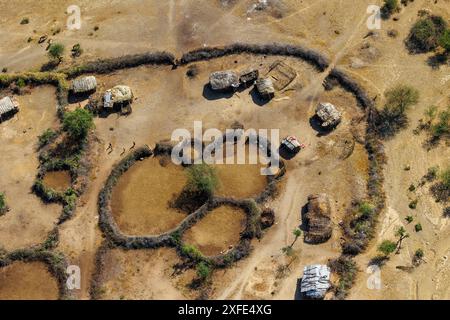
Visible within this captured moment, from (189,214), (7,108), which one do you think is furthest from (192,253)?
(7,108)

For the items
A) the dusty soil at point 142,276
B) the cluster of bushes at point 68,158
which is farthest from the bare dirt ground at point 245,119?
the cluster of bushes at point 68,158

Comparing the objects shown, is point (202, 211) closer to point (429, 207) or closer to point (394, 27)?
point (429, 207)

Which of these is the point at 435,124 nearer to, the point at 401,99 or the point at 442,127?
the point at 442,127

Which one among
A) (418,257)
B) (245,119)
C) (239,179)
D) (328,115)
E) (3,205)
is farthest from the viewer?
(245,119)

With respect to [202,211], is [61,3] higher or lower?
higher

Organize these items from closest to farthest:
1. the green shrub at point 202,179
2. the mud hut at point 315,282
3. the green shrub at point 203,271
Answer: the mud hut at point 315,282, the green shrub at point 203,271, the green shrub at point 202,179

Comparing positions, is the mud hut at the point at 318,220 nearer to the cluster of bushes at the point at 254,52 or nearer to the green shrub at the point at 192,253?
the green shrub at the point at 192,253
